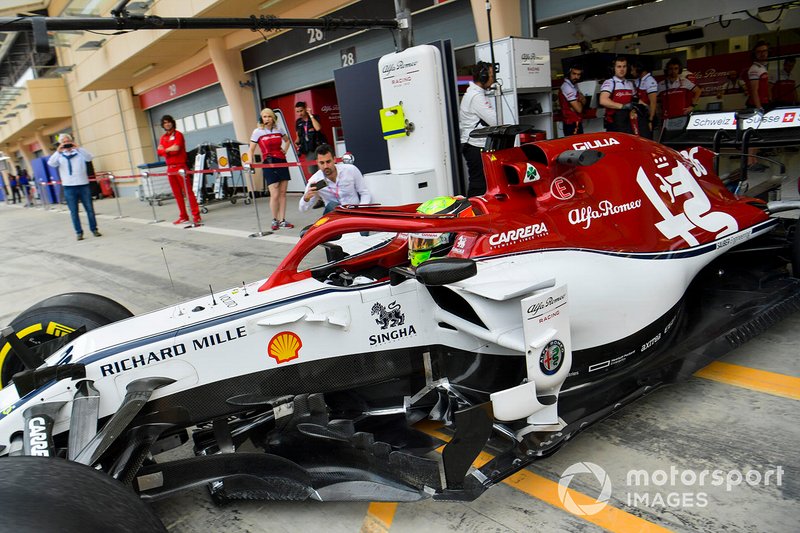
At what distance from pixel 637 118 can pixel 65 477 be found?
8256 millimetres

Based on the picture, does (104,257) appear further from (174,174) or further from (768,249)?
(768,249)

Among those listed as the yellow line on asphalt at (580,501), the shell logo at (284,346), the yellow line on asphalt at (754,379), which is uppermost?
the shell logo at (284,346)

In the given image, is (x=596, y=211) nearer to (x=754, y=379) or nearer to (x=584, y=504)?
(x=754, y=379)

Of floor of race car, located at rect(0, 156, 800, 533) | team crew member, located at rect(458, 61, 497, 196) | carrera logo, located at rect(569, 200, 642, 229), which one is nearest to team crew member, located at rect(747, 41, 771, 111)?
team crew member, located at rect(458, 61, 497, 196)

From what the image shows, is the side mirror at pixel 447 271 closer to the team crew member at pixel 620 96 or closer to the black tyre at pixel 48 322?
the black tyre at pixel 48 322

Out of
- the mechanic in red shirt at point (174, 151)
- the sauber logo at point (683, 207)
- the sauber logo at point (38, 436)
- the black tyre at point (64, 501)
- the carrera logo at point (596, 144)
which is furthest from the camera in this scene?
the mechanic in red shirt at point (174, 151)

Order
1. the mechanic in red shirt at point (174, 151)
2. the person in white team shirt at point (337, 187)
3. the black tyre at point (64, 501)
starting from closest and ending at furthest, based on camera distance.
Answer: the black tyre at point (64, 501) < the person in white team shirt at point (337, 187) < the mechanic in red shirt at point (174, 151)

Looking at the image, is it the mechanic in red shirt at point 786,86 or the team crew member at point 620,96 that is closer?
the team crew member at point 620,96

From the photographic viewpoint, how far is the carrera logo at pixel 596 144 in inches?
124

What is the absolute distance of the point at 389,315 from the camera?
272cm

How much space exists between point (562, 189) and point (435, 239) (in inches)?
28.5

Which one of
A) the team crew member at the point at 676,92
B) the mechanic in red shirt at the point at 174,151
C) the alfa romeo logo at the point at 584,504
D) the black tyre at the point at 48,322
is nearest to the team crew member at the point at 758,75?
the team crew member at the point at 676,92

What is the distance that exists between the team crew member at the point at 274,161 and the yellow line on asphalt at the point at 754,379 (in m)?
7.22

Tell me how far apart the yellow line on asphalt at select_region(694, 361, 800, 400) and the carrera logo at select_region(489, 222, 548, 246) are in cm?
124
